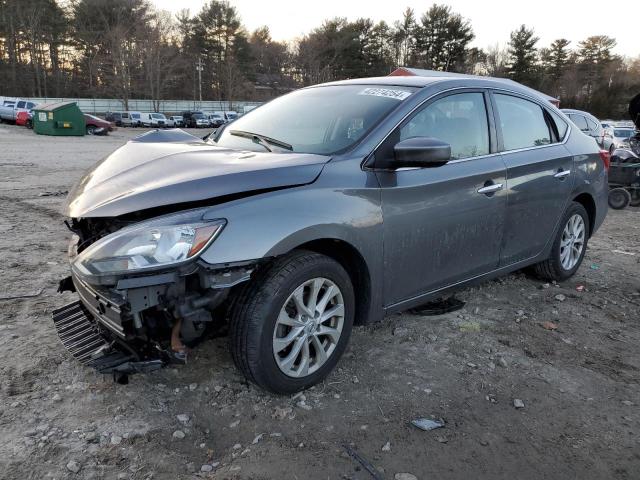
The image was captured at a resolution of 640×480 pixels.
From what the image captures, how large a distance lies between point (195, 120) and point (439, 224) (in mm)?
43916

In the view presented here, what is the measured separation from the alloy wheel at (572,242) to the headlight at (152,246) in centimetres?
351

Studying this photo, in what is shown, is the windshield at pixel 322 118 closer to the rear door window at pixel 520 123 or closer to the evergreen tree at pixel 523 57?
the rear door window at pixel 520 123

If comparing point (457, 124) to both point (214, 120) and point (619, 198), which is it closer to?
point (619, 198)

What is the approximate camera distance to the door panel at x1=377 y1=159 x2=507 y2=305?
302cm

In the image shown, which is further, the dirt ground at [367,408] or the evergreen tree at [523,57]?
the evergreen tree at [523,57]

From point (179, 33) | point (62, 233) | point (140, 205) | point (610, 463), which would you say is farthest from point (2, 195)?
point (179, 33)

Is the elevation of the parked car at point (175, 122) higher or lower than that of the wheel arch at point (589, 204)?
lower

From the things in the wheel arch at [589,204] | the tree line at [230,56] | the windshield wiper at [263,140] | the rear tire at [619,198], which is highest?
the tree line at [230,56]

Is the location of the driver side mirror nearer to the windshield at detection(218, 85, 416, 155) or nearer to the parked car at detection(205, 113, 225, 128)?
the windshield at detection(218, 85, 416, 155)

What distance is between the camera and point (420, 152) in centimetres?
281

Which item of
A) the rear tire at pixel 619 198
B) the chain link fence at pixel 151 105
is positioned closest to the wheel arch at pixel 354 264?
the rear tire at pixel 619 198

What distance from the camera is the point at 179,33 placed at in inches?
2493

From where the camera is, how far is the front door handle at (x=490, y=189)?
350 centimetres

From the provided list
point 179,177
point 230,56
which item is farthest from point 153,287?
point 230,56
